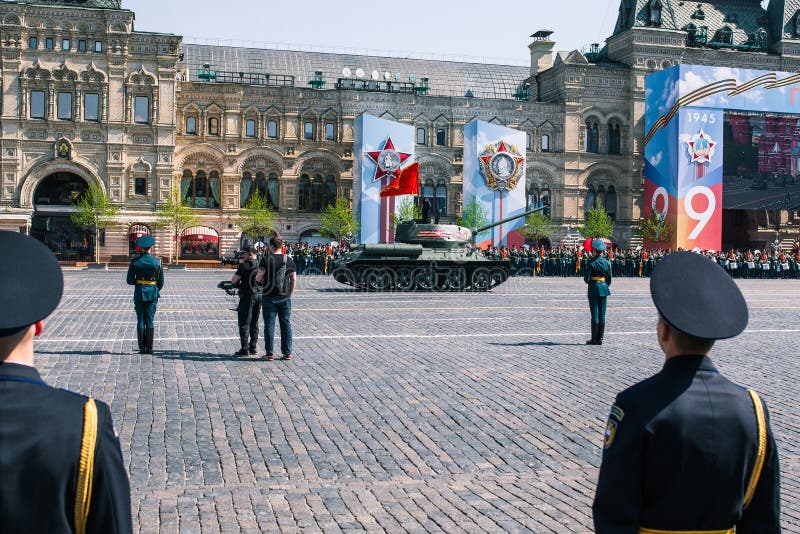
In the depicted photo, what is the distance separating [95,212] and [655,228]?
32948mm

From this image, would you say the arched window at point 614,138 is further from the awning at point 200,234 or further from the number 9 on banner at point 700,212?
the awning at point 200,234

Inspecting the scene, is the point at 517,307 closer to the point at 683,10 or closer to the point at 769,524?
the point at 769,524

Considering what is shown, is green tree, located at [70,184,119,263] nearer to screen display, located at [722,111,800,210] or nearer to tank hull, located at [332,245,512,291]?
tank hull, located at [332,245,512,291]

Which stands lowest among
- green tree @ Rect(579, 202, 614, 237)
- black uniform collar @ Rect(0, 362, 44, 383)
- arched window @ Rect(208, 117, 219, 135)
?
black uniform collar @ Rect(0, 362, 44, 383)

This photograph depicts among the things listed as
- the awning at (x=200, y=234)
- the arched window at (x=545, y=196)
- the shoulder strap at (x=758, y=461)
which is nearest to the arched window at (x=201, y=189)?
the awning at (x=200, y=234)

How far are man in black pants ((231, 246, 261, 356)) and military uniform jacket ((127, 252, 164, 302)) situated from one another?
1.17 m

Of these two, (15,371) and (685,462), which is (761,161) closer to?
(685,462)

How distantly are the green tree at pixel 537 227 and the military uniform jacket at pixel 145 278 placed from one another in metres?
45.9

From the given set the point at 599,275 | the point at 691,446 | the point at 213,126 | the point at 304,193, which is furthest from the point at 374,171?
the point at 691,446

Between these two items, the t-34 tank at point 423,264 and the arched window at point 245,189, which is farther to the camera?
the arched window at point 245,189

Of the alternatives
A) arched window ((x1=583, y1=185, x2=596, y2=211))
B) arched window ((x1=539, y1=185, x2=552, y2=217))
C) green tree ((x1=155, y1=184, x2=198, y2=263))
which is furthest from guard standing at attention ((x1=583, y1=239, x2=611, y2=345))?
arched window ((x1=583, y1=185, x2=596, y2=211))

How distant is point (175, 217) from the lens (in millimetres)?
53062

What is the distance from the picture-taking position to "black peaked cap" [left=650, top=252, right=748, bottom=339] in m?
3.18

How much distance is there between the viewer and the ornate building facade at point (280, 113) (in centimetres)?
5325
